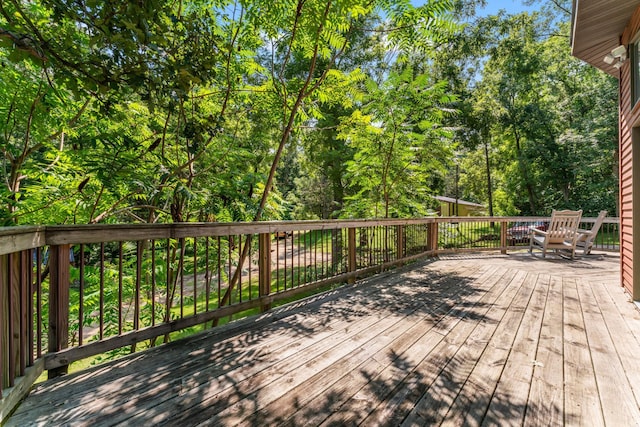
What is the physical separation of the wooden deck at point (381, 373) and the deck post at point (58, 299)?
0.22 meters

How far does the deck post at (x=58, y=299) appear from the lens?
190 cm

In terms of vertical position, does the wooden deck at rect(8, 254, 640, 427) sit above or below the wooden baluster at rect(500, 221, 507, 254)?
below

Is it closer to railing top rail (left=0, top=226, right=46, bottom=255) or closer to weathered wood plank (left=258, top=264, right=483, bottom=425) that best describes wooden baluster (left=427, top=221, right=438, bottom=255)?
weathered wood plank (left=258, top=264, right=483, bottom=425)

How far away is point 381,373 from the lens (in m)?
1.95

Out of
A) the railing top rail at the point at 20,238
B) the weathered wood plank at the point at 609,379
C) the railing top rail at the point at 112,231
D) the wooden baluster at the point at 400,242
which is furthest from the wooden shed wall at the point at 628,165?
the railing top rail at the point at 20,238

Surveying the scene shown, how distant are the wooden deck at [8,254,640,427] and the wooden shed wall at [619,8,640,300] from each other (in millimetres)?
778

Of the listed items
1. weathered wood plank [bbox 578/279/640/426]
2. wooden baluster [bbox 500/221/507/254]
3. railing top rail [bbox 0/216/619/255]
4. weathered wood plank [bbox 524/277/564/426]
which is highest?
railing top rail [bbox 0/216/619/255]

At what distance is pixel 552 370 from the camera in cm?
201

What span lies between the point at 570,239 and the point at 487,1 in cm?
1028

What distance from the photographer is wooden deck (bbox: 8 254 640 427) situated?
1565mm

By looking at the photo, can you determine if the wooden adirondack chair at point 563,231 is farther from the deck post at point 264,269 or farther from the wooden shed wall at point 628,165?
the deck post at point 264,269

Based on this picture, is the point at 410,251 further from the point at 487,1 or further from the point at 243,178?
the point at 487,1

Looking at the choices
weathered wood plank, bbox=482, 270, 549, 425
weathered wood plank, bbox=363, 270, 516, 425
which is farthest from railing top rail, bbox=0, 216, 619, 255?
weathered wood plank, bbox=482, 270, 549, 425

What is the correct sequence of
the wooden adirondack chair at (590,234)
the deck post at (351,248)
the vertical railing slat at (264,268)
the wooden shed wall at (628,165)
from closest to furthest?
the vertical railing slat at (264,268) → the wooden shed wall at (628,165) → the deck post at (351,248) → the wooden adirondack chair at (590,234)
